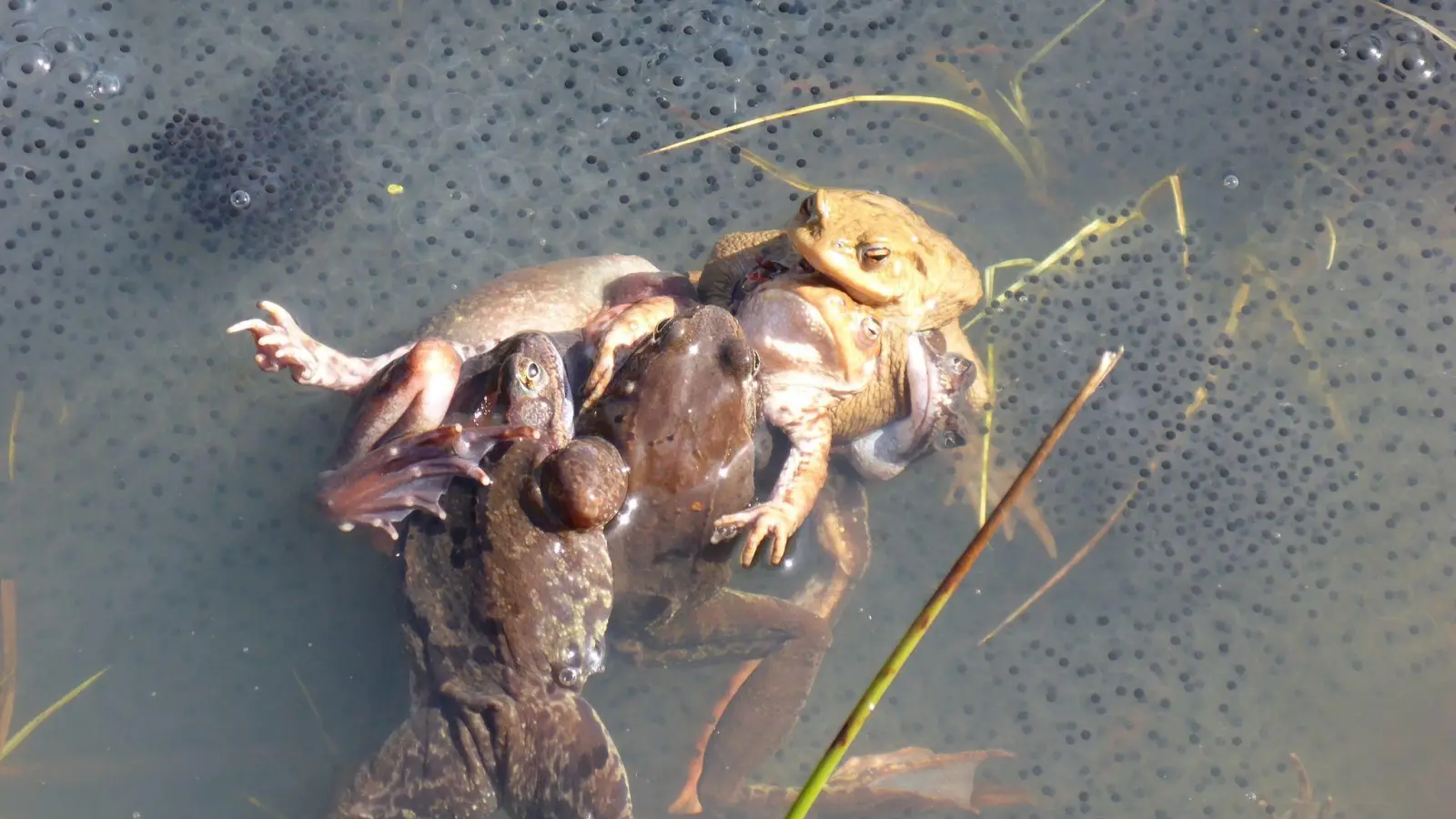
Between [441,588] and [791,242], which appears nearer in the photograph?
[441,588]

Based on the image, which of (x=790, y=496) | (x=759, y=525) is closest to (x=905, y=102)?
(x=790, y=496)

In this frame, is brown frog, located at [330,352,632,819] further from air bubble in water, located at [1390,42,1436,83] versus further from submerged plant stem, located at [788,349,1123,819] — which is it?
air bubble in water, located at [1390,42,1436,83]

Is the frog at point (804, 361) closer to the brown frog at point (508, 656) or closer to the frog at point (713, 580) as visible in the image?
the frog at point (713, 580)

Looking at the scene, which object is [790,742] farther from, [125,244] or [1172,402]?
[125,244]

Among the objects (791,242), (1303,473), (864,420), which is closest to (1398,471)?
(1303,473)

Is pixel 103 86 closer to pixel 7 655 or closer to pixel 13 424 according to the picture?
pixel 13 424

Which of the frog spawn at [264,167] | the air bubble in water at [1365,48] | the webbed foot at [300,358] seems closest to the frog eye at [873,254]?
the webbed foot at [300,358]

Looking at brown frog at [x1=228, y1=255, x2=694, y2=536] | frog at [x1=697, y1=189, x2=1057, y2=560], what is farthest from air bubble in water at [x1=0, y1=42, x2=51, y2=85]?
frog at [x1=697, y1=189, x2=1057, y2=560]
